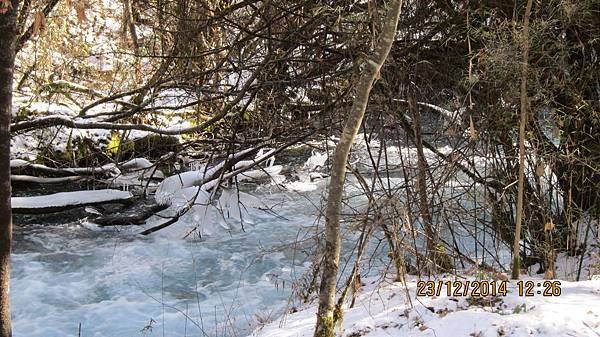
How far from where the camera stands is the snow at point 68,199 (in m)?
7.45

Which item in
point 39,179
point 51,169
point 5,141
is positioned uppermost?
point 5,141

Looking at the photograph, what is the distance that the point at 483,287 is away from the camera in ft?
10.3

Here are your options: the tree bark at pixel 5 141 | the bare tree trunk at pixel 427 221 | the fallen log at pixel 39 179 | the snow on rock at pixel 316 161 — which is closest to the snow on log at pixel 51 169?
the fallen log at pixel 39 179

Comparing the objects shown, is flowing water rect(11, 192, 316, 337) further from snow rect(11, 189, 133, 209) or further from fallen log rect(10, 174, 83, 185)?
fallen log rect(10, 174, 83, 185)

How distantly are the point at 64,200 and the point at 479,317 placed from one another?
6440 mm

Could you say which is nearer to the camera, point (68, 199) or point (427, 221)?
point (427, 221)

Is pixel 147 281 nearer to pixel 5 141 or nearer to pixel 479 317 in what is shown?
pixel 5 141

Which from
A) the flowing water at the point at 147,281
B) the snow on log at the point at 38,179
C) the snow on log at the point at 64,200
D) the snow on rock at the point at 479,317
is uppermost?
A: the snow on log at the point at 38,179

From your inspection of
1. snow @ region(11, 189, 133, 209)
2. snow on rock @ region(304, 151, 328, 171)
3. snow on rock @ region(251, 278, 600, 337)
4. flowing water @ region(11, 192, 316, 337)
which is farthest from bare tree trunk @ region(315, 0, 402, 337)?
snow on rock @ region(304, 151, 328, 171)

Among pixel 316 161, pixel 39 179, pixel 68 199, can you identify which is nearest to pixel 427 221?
pixel 68 199

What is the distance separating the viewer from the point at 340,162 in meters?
2.64

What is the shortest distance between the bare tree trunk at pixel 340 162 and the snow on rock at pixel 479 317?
1.22ft

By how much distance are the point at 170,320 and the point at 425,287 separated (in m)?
2.61

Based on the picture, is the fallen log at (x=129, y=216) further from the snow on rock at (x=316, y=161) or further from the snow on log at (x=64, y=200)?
the snow on rock at (x=316, y=161)
